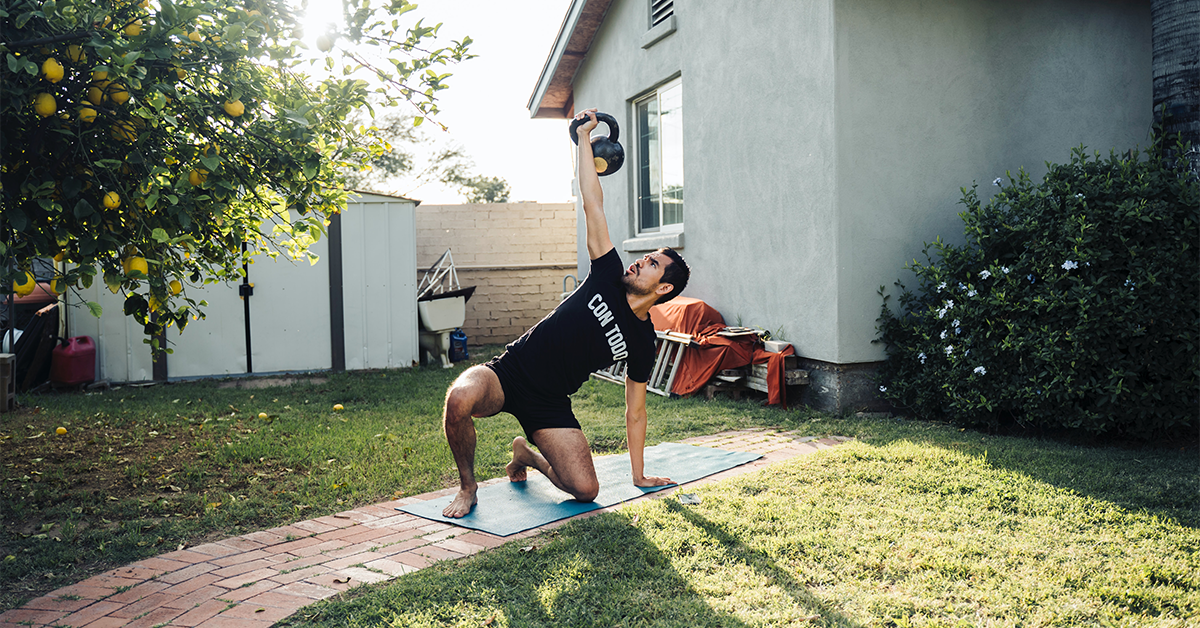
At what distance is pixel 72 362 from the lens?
9.15 m

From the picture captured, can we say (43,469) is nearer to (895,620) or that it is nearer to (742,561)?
(742,561)

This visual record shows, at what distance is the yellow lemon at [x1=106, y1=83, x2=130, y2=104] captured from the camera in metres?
3.29

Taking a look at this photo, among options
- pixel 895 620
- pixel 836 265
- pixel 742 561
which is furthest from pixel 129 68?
pixel 836 265

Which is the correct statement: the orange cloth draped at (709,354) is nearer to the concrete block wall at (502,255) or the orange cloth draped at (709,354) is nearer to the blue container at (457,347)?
the blue container at (457,347)

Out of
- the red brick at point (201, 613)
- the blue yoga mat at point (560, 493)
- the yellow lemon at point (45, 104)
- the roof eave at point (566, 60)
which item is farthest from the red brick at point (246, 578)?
the roof eave at point (566, 60)

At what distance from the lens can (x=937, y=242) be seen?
21.1 feet

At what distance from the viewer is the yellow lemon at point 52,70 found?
311 cm

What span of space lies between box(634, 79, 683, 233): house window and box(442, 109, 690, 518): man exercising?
5366mm

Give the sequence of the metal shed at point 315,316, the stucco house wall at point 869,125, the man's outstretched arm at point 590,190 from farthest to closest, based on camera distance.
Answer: the metal shed at point 315,316 < the stucco house wall at point 869,125 < the man's outstretched arm at point 590,190

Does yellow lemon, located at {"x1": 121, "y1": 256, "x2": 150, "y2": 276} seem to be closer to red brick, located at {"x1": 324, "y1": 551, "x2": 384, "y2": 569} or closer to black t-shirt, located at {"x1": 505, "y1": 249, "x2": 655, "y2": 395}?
red brick, located at {"x1": 324, "y1": 551, "x2": 384, "y2": 569}

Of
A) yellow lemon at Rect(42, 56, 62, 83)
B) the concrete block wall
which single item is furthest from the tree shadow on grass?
the concrete block wall

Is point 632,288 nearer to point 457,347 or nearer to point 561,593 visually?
point 561,593

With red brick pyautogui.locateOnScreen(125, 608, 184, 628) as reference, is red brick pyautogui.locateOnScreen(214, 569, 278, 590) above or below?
above

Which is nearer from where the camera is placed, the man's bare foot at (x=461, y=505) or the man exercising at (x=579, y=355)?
the man's bare foot at (x=461, y=505)
